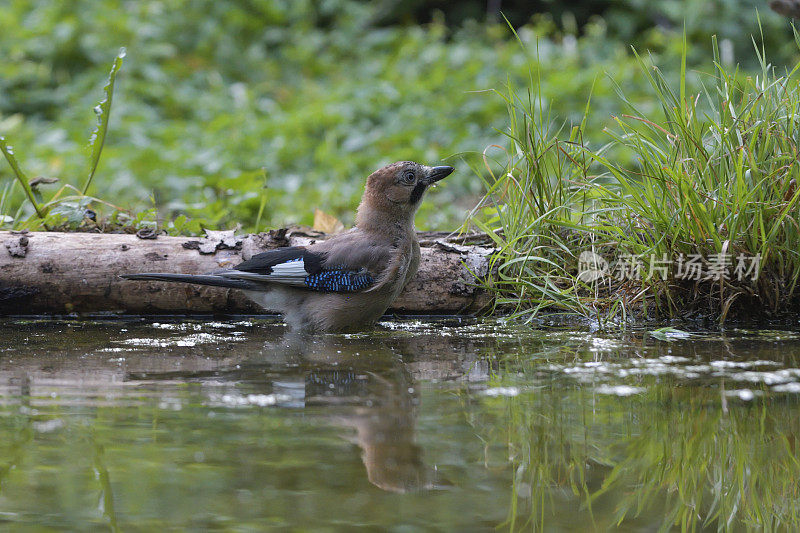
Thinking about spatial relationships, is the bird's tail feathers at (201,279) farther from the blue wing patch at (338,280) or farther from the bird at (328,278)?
the blue wing patch at (338,280)

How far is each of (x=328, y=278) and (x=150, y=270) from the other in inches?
39.5

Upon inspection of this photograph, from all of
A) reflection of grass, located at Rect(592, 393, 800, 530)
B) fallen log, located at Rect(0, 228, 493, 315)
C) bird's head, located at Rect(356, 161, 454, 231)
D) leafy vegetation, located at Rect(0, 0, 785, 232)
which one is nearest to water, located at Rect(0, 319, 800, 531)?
reflection of grass, located at Rect(592, 393, 800, 530)

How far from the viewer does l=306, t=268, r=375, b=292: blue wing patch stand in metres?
4.54

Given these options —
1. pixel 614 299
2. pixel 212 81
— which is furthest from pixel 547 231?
pixel 212 81

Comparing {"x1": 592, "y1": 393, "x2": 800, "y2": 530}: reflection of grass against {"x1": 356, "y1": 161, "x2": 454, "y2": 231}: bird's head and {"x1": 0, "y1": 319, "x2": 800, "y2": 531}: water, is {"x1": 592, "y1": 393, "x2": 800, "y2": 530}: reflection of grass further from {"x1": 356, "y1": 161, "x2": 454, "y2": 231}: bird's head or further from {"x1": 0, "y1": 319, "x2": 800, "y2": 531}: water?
{"x1": 356, "y1": 161, "x2": 454, "y2": 231}: bird's head

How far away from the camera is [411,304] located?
16.4 feet

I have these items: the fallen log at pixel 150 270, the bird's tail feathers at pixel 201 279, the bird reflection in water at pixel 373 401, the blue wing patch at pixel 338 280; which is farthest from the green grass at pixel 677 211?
the bird's tail feathers at pixel 201 279

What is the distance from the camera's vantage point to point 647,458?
2.29 meters

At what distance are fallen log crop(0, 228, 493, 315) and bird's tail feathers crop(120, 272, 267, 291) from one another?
0.81ft

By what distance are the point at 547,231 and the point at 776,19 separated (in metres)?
9.12

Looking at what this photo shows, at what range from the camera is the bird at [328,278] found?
15.0 feet

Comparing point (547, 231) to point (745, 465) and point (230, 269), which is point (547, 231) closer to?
point (230, 269)

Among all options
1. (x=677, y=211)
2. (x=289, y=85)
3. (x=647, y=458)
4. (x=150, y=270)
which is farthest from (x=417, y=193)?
(x=289, y=85)

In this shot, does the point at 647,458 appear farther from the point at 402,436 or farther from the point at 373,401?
the point at 373,401
